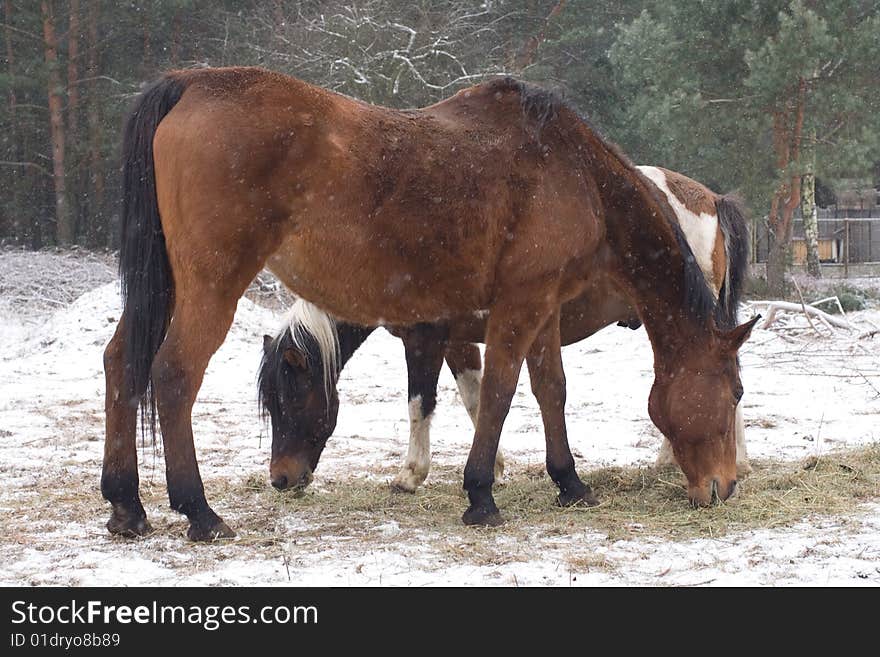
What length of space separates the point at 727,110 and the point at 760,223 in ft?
25.4

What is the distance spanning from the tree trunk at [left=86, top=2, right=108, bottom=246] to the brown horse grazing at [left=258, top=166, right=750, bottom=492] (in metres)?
15.1

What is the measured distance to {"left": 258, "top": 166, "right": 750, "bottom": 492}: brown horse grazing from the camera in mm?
5215

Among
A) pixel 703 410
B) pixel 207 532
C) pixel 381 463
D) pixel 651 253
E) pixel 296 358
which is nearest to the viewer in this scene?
pixel 207 532

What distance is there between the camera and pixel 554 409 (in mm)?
5270

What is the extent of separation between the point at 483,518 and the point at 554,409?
868mm

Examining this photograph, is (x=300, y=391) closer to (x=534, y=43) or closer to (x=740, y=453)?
(x=740, y=453)

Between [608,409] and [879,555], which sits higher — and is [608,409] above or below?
below

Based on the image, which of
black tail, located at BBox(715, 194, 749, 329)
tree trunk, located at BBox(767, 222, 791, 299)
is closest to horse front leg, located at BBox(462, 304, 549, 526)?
black tail, located at BBox(715, 194, 749, 329)

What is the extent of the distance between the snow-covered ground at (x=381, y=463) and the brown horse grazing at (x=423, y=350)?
38cm

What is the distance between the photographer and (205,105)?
4207 millimetres

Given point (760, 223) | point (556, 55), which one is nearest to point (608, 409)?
point (556, 55)

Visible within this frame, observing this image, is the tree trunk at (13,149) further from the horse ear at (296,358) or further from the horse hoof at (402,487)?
the horse hoof at (402,487)

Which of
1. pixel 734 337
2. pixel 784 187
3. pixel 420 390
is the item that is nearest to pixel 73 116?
pixel 784 187

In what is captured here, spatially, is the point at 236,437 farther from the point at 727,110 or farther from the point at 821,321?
the point at 727,110
